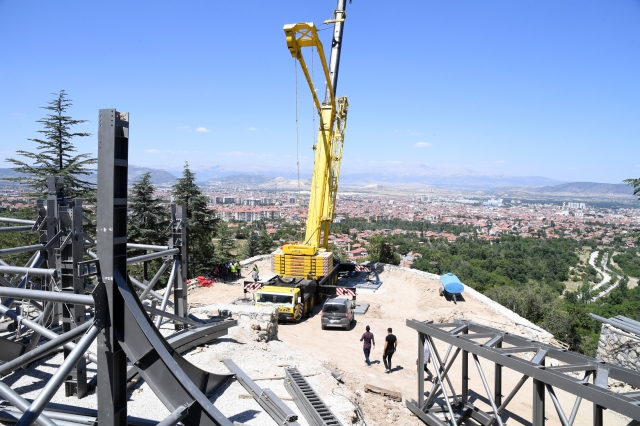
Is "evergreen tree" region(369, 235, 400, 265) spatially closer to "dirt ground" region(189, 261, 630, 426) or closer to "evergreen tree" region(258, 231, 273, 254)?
"dirt ground" region(189, 261, 630, 426)

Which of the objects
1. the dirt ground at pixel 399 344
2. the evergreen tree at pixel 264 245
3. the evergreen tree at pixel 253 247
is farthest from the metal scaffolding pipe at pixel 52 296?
the evergreen tree at pixel 253 247

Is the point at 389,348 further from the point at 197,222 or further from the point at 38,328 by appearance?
the point at 197,222

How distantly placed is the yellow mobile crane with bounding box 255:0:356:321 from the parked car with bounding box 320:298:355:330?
1.09m

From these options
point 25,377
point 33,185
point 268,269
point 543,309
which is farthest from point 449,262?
point 25,377

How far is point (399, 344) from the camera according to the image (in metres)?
14.1

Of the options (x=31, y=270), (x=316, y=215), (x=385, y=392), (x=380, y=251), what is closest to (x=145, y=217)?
(x=316, y=215)

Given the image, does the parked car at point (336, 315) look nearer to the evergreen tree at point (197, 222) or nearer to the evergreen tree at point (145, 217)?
the evergreen tree at point (197, 222)

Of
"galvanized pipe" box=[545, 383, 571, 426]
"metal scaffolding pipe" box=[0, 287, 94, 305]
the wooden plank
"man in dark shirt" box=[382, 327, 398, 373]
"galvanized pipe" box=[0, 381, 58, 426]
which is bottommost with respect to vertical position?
the wooden plank

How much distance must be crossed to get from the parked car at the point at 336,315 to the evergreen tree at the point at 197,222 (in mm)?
11470

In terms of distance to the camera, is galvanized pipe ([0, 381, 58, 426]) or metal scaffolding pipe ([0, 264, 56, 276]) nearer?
galvanized pipe ([0, 381, 58, 426])

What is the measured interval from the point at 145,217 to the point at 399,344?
17.7 metres

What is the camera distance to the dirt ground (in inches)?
369

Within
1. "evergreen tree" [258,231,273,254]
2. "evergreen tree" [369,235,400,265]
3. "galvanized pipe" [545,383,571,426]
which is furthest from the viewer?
"evergreen tree" [258,231,273,254]

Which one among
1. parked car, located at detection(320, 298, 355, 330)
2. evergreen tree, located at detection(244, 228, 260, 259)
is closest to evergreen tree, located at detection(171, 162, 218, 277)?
parked car, located at detection(320, 298, 355, 330)
